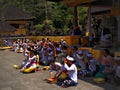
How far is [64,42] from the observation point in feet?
61.9

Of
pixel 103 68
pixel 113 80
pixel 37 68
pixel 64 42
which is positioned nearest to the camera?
pixel 113 80

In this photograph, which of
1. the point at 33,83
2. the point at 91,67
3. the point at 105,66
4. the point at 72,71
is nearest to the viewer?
the point at 72,71

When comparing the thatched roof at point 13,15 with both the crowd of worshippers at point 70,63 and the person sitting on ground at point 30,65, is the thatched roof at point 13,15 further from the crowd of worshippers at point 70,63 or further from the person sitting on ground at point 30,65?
the person sitting on ground at point 30,65

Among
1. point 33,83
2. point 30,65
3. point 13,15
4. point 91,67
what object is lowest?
point 33,83

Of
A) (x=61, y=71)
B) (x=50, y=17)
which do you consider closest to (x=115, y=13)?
(x=61, y=71)

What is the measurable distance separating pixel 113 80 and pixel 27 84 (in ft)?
10.9

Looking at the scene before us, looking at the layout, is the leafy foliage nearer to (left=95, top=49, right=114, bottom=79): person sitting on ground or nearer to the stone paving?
the stone paving

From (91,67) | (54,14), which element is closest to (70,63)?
(91,67)

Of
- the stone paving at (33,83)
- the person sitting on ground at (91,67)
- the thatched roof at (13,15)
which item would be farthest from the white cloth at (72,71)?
the thatched roof at (13,15)

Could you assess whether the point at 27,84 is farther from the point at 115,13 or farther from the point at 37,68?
the point at 115,13

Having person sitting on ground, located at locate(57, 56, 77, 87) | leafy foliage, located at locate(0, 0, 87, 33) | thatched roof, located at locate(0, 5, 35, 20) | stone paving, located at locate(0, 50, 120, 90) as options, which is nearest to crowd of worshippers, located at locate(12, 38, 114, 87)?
person sitting on ground, located at locate(57, 56, 77, 87)

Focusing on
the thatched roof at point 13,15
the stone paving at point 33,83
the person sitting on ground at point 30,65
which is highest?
the thatched roof at point 13,15

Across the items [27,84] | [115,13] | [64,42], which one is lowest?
[27,84]

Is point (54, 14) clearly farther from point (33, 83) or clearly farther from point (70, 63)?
point (70, 63)
